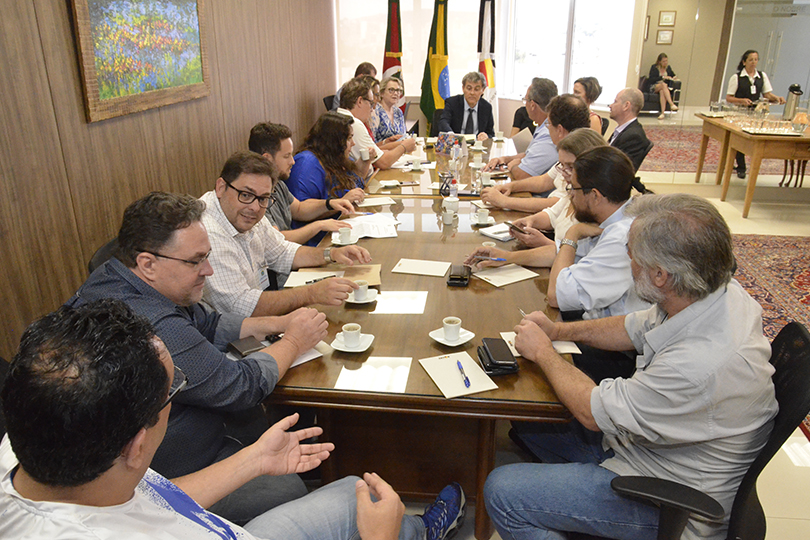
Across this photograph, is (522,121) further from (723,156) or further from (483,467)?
(483,467)

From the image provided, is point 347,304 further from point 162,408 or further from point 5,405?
point 5,405

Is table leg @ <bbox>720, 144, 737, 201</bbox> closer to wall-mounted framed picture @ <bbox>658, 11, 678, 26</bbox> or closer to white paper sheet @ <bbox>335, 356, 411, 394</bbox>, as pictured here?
Result: wall-mounted framed picture @ <bbox>658, 11, 678, 26</bbox>

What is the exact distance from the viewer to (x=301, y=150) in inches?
139

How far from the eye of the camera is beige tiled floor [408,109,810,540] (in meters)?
2.06

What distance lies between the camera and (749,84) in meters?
6.36

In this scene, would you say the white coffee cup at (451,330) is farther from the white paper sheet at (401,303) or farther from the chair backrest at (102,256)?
→ the chair backrest at (102,256)

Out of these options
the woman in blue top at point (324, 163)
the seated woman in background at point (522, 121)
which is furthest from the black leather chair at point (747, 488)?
the seated woman in background at point (522, 121)

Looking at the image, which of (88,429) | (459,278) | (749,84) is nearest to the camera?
(88,429)

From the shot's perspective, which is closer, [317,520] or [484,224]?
[317,520]

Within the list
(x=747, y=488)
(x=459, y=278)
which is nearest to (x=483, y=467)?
(x=459, y=278)

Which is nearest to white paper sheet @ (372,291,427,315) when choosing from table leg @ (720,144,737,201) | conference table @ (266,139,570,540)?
conference table @ (266,139,570,540)

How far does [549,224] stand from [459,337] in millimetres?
1441

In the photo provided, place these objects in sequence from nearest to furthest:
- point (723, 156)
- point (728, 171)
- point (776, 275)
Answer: point (776, 275)
point (728, 171)
point (723, 156)

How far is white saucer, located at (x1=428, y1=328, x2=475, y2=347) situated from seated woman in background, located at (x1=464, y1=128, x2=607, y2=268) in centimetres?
58
